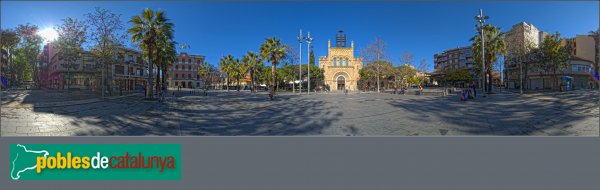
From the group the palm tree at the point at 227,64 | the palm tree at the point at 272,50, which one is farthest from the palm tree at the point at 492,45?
the palm tree at the point at 227,64

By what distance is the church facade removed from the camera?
3992 centimetres

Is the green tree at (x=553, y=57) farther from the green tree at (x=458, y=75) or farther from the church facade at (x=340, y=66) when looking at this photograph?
the green tree at (x=458, y=75)

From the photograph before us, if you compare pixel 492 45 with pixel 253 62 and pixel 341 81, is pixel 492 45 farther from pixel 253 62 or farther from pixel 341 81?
pixel 253 62

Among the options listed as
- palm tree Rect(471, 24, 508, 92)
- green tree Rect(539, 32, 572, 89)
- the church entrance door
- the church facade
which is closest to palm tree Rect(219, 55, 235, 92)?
the church facade

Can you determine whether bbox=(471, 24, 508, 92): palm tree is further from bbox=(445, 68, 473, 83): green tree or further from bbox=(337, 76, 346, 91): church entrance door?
bbox=(445, 68, 473, 83): green tree

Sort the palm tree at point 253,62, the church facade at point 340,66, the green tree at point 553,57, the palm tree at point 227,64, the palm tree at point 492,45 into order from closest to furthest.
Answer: the green tree at point 553,57, the palm tree at point 492,45, the palm tree at point 253,62, the church facade at point 340,66, the palm tree at point 227,64

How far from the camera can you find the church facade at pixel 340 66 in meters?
39.9

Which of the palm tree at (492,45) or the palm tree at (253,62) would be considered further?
the palm tree at (253,62)

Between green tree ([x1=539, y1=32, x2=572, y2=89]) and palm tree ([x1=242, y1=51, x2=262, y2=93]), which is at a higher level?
palm tree ([x1=242, y1=51, x2=262, y2=93])

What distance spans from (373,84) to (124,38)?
32148mm

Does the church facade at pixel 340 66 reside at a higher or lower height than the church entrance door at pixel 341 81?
higher

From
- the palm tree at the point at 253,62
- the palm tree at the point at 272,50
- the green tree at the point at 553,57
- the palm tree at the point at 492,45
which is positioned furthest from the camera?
the palm tree at the point at 253,62

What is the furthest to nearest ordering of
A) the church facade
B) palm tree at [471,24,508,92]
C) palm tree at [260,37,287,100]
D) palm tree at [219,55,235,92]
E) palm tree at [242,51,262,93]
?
palm tree at [219,55,235,92] < the church facade < palm tree at [242,51,262,93] < palm tree at [260,37,287,100] < palm tree at [471,24,508,92]

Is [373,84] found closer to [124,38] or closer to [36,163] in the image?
[124,38]
